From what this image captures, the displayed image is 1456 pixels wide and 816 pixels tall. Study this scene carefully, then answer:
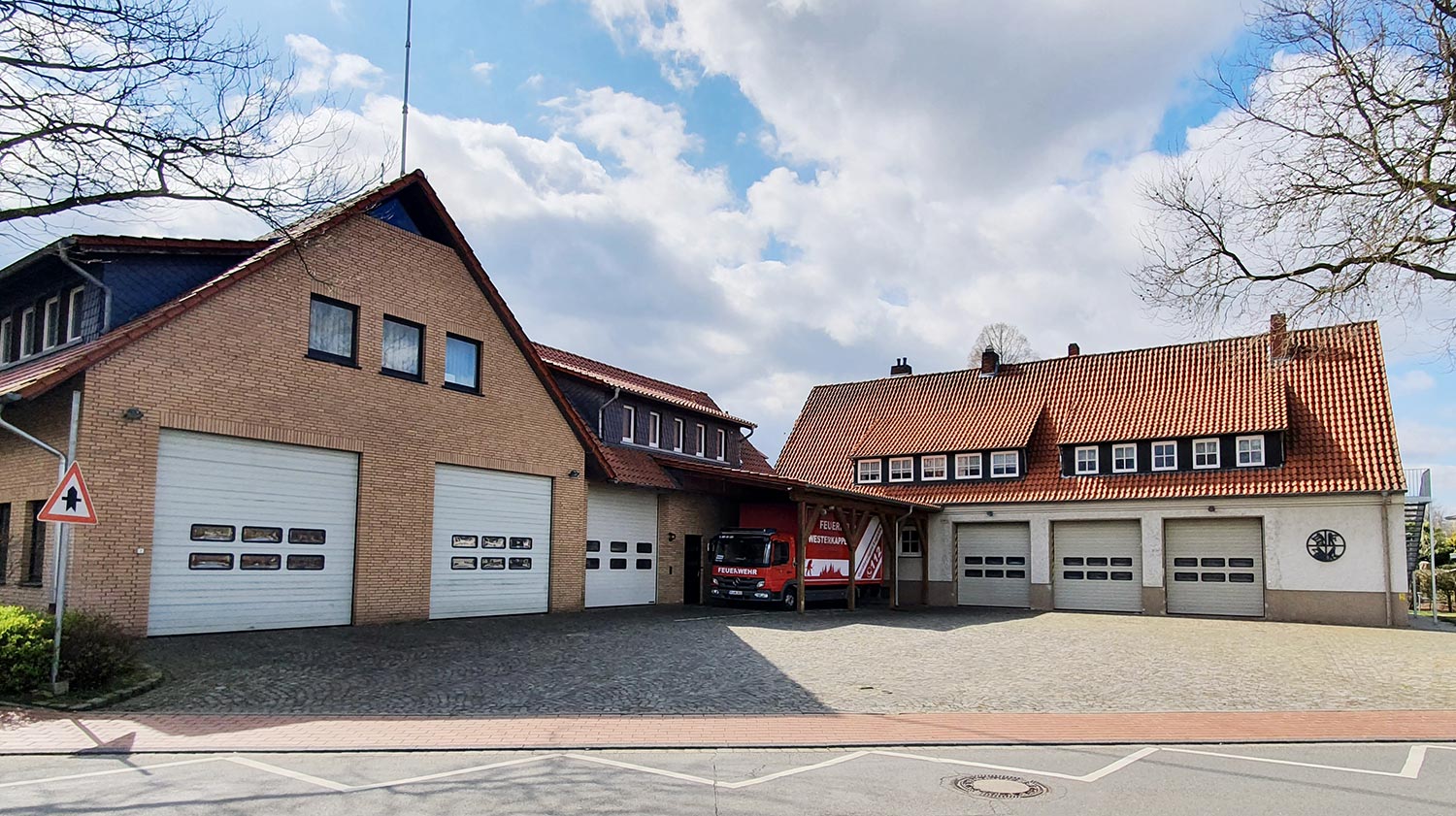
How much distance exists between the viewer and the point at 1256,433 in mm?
29969

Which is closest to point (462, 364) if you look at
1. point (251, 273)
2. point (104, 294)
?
point (251, 273)

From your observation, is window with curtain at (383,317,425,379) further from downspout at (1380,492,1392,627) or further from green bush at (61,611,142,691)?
downspout at (1380,492,1392,627)

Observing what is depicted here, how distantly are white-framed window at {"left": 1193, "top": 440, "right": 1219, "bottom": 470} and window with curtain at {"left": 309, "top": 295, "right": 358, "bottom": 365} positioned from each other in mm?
24574

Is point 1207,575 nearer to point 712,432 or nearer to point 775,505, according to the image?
point 775,505

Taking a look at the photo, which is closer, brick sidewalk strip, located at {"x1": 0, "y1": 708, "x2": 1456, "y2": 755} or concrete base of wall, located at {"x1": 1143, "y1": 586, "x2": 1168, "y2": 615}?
brick sidewalk strip, located at {"x1": 0, "y1": 708, "x2": 1456, "y2": 755}

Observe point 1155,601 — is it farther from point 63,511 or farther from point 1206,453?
point 63,511

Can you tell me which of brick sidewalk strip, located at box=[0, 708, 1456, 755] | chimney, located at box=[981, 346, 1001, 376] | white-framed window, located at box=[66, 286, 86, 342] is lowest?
brick sidewalk strip, located at box=[0, 708, 1456, 755]

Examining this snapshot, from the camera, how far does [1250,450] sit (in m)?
30.2

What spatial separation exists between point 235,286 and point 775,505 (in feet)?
56.0

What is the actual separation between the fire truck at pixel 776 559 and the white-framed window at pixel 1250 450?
11.4 metres

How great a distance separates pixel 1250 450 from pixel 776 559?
48.5ft

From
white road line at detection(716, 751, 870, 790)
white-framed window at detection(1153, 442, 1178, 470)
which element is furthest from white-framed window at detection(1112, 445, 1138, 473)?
white road line at detection(716, 751, 870, 790)

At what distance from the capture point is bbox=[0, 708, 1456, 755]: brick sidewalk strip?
9.81 meters

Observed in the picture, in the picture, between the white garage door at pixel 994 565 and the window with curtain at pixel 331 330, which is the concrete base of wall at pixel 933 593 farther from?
the window with curtain at pixel 331 330
